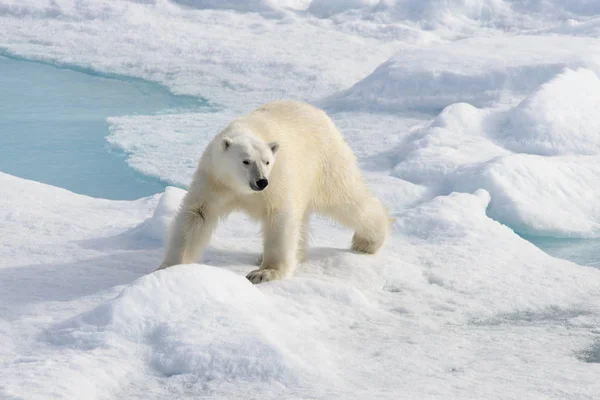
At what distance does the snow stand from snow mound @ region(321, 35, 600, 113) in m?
0.02

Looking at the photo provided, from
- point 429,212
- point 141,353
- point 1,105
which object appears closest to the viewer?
point 141,353

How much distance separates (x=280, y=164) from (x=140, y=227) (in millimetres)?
971

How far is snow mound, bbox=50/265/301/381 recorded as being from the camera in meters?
2.45

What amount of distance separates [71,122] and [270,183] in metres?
5.84

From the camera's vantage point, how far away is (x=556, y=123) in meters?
6.79

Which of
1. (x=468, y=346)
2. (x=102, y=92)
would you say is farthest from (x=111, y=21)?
(x=468, y=346)

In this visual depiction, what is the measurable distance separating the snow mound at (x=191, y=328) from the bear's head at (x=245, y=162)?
1.59 feet

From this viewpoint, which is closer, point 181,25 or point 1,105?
point 1,105

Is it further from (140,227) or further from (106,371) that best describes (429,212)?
(106,371)

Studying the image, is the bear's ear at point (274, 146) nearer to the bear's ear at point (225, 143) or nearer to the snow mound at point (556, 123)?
the bear's ear at point (225, 143)

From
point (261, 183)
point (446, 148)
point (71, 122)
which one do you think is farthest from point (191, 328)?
point (71, 122)

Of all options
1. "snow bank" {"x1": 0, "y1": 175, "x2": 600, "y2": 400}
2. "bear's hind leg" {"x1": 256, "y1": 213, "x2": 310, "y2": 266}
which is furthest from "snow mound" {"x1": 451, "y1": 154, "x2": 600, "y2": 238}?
"bear's hind leg" {"x1": 256, "y1": 213, "x2": 310, "y2": 266}

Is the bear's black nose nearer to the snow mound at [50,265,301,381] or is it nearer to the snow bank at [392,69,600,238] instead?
the snow mound at [50,265,301,381]

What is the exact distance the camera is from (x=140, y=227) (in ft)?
13.7
